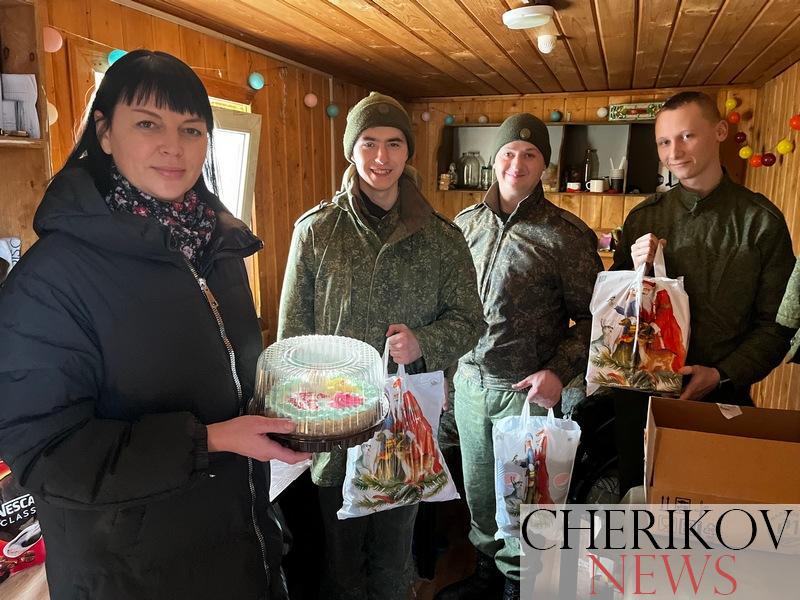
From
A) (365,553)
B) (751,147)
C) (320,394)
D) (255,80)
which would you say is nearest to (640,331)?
(320,394)

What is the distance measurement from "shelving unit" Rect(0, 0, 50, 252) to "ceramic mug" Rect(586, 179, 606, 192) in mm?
3755

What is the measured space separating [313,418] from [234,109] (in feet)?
7.30

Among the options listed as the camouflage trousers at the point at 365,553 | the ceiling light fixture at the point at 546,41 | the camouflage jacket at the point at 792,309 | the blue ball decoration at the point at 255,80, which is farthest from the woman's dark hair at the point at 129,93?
the blue ball decoration at the point at 255,80

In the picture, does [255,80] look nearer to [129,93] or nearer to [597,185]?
[129,93]

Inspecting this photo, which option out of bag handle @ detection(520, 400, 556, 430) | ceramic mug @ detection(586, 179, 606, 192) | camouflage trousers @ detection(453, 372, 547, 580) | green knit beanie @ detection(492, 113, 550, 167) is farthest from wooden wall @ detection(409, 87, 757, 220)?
bag handle @ detection(520, 400, 556, 430)

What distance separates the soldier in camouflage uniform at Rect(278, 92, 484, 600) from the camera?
1.43m

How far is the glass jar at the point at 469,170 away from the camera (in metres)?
4.81

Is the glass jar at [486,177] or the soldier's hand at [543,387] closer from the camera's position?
the soldier's hand at [543,387]

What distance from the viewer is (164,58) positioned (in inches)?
37.3

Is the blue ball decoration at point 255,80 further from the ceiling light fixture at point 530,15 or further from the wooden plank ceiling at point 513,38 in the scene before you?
the ceiling light fixture at point 530,15

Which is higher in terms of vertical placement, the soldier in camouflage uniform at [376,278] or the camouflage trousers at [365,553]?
the soldier in camouflage uniform at [376,278]

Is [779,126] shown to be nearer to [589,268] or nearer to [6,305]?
[589,268]

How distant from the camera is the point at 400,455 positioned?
1362mm

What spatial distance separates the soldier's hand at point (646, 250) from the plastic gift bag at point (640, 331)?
0.02 metres
